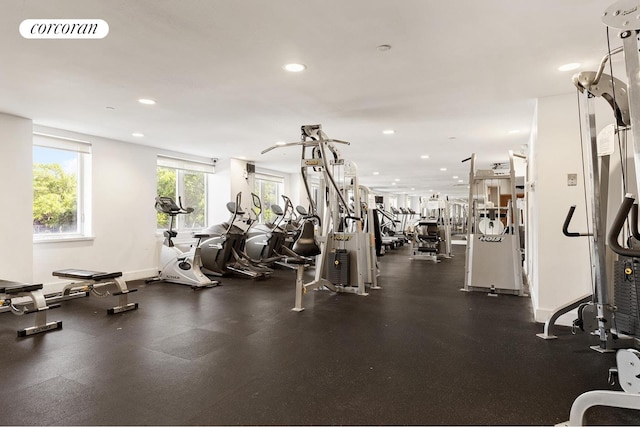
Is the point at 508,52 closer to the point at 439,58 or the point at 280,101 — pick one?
the point at 439,58

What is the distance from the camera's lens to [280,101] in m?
3.93

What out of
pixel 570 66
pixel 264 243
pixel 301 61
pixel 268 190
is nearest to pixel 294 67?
pixel 301 61

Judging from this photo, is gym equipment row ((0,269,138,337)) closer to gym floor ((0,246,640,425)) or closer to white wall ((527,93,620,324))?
gym floor ((0,246,640,425))

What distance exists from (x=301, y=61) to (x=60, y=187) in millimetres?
4575

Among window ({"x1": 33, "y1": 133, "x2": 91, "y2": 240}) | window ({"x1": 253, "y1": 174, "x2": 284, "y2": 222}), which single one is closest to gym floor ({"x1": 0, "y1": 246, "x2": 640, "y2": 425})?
window ({"x1": 33, "y1": 133, "x2": 91, "y2": 240})

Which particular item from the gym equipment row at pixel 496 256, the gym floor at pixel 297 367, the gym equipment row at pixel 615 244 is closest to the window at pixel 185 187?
the gym floor at pixel 297 367

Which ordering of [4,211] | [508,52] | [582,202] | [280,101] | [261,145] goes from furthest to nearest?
[261,145], [4,211], [280,101], [582,202], [508,52]

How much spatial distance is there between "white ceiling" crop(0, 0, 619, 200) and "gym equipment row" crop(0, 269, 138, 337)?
6.25ft

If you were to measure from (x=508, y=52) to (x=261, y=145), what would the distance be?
452 centimetres

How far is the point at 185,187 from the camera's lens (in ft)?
25.1

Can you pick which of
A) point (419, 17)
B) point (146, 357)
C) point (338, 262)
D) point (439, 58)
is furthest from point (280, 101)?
point (146, 357)

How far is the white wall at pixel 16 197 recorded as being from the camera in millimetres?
4375

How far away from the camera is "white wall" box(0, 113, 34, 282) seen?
438 cm

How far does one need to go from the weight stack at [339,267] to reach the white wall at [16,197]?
3.90 meters
